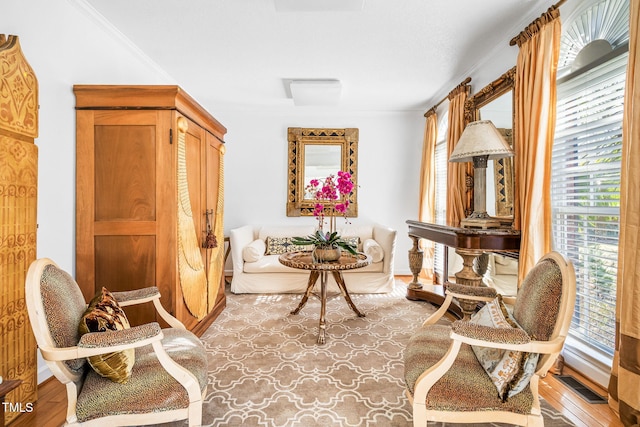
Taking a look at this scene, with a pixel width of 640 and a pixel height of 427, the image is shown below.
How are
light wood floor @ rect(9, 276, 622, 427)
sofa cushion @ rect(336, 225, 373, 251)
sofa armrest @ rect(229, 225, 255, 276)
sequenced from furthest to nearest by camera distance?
1. sofa cushion @ rect(336, 225, 373, 251)
2. sofa armrest @ rect(229, 225, 255, 276)
3. light wood floor @ rect(9, 276, 622, 427)

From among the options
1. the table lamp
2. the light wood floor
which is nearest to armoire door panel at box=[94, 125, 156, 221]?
the light wood floor

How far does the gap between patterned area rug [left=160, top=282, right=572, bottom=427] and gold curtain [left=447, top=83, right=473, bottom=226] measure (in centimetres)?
113

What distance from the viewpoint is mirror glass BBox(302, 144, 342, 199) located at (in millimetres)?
4859

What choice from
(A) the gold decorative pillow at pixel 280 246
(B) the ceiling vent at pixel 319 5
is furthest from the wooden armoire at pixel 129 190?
(A) the gold decorative pillow at pixel 280 246

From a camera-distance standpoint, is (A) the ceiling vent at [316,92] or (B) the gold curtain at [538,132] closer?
(B) the gold curtain at [538,132]

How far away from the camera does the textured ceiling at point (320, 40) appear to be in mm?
2387

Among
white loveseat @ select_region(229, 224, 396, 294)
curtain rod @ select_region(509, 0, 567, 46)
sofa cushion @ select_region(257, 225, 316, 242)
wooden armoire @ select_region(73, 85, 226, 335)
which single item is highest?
curtain rod @ select_region(509, 0, 567, 46)

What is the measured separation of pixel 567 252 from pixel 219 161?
3.10 meters

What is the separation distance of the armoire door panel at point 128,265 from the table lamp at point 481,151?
97.2 inches

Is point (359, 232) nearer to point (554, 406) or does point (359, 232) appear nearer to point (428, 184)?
point (428, 184)

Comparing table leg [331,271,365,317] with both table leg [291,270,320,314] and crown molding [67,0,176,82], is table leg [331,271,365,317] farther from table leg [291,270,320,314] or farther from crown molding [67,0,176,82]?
crown molding [67,0,176,82]

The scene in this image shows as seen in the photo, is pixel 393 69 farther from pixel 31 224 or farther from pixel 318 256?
pixel 31 224

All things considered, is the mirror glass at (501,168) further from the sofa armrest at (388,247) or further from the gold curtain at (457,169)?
the sofa armrest at (388,247)

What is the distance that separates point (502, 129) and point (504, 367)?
91.2 inches
